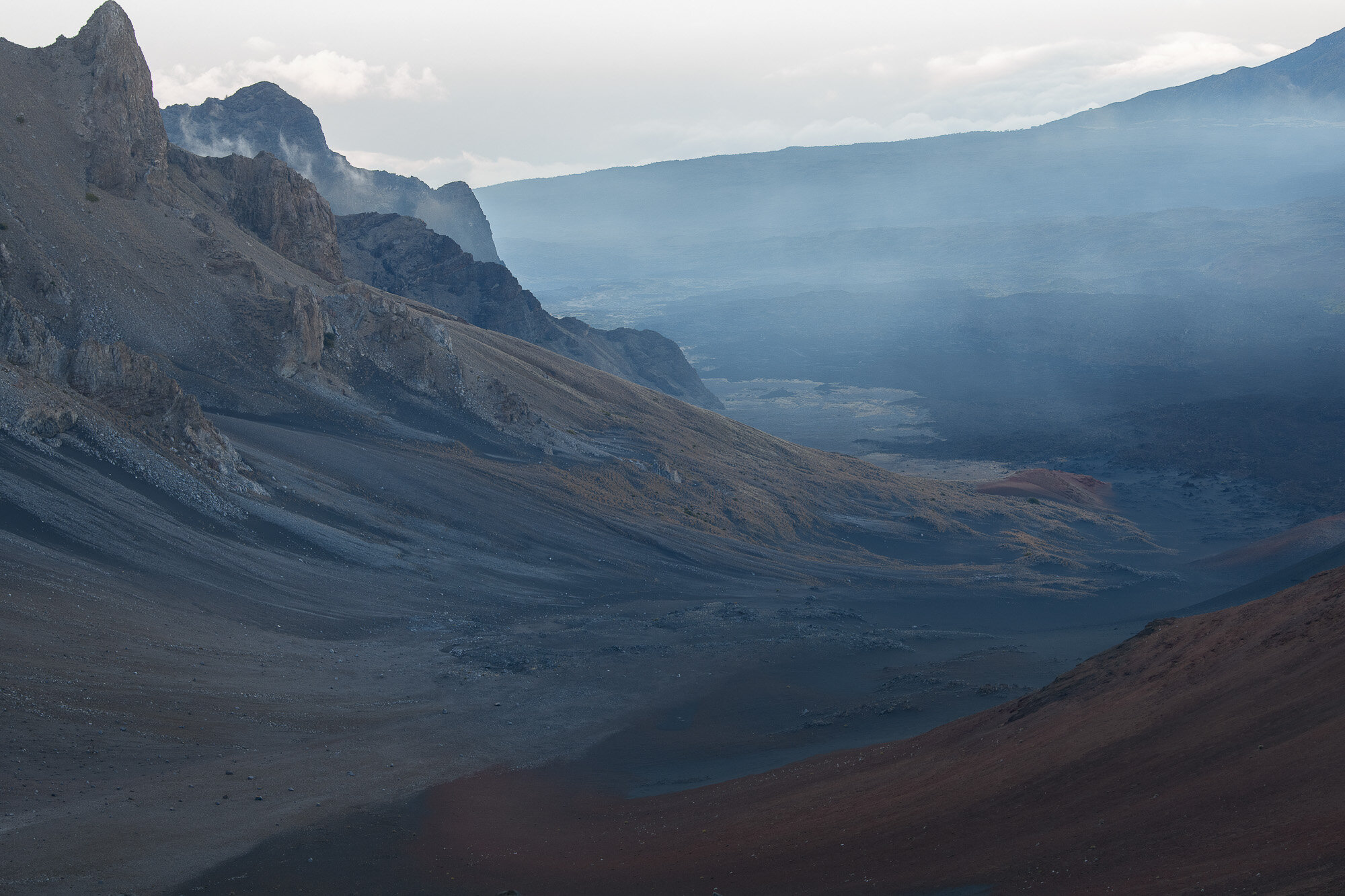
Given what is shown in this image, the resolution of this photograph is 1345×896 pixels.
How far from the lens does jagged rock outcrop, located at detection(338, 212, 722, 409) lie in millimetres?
88688

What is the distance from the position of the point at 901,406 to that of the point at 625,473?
265 ft

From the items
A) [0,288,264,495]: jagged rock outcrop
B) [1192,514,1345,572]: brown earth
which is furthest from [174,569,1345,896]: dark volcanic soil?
[1192,514,1345,572]: brown earth

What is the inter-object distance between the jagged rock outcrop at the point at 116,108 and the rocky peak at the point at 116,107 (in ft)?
0.09

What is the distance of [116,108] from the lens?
45.2m

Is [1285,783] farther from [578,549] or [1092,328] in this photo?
[1092,328]

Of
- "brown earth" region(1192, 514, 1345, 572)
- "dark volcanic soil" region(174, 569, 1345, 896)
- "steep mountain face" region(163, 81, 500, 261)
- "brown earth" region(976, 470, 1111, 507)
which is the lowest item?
"brown earth" region(1192, 514, 1345, 572)

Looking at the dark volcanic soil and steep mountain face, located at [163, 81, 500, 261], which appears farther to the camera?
steep mountain face, located at [163, 81, 500, 261]

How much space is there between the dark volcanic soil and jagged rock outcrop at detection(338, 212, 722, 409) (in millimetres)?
70133

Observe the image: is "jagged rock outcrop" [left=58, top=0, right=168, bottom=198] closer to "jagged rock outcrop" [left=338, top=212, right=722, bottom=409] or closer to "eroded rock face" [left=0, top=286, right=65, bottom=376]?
"eroded rock face" [left=0, top=286, right=65, bottom=376]

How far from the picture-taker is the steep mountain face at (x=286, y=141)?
107250 millimetres

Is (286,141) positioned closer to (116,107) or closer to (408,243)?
(408,243)

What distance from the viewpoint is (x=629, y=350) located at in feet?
396

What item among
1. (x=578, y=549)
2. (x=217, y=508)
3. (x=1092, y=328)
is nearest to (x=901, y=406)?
(x=1092, y=328)

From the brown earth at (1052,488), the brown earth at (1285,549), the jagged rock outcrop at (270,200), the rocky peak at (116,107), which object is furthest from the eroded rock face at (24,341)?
the brown earth at (1285,549)
